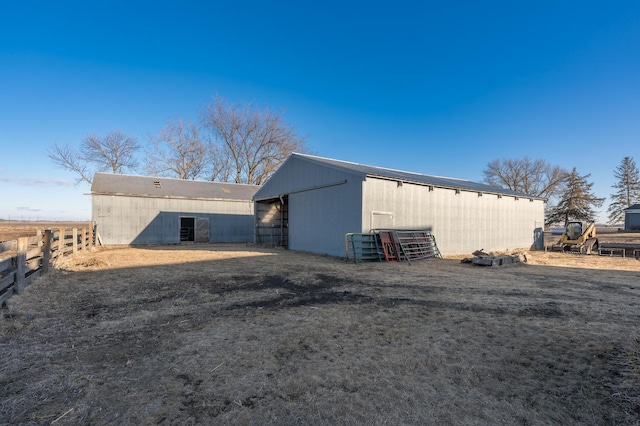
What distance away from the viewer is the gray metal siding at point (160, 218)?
19.6 meters

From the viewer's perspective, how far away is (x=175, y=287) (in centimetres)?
712

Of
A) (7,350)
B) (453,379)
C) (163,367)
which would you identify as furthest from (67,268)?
(453,379)

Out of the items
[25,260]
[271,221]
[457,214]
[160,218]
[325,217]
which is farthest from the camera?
[160,218]

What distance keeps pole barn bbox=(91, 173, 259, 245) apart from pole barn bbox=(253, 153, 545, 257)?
14.5 ft

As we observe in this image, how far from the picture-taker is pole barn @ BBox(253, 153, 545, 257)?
13.1 m

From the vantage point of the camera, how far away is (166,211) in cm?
2152

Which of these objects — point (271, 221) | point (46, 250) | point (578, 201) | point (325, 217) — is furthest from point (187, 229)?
point (578, 201)

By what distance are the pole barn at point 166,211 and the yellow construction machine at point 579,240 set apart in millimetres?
21515

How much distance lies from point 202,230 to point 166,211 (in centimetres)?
277

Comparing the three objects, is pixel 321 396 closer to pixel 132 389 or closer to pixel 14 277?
pixel 132 389

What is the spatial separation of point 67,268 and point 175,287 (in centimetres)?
508

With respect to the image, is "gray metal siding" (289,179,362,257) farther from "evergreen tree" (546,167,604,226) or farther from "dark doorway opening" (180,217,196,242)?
"evergreen tree" (546,167,604,226)

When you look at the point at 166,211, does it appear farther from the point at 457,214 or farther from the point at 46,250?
the point at 457,214

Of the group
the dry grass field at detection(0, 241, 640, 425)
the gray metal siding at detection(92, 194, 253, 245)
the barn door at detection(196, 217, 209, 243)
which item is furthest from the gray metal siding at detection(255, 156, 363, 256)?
the barn door at detection(196, 217, 209, 243)
